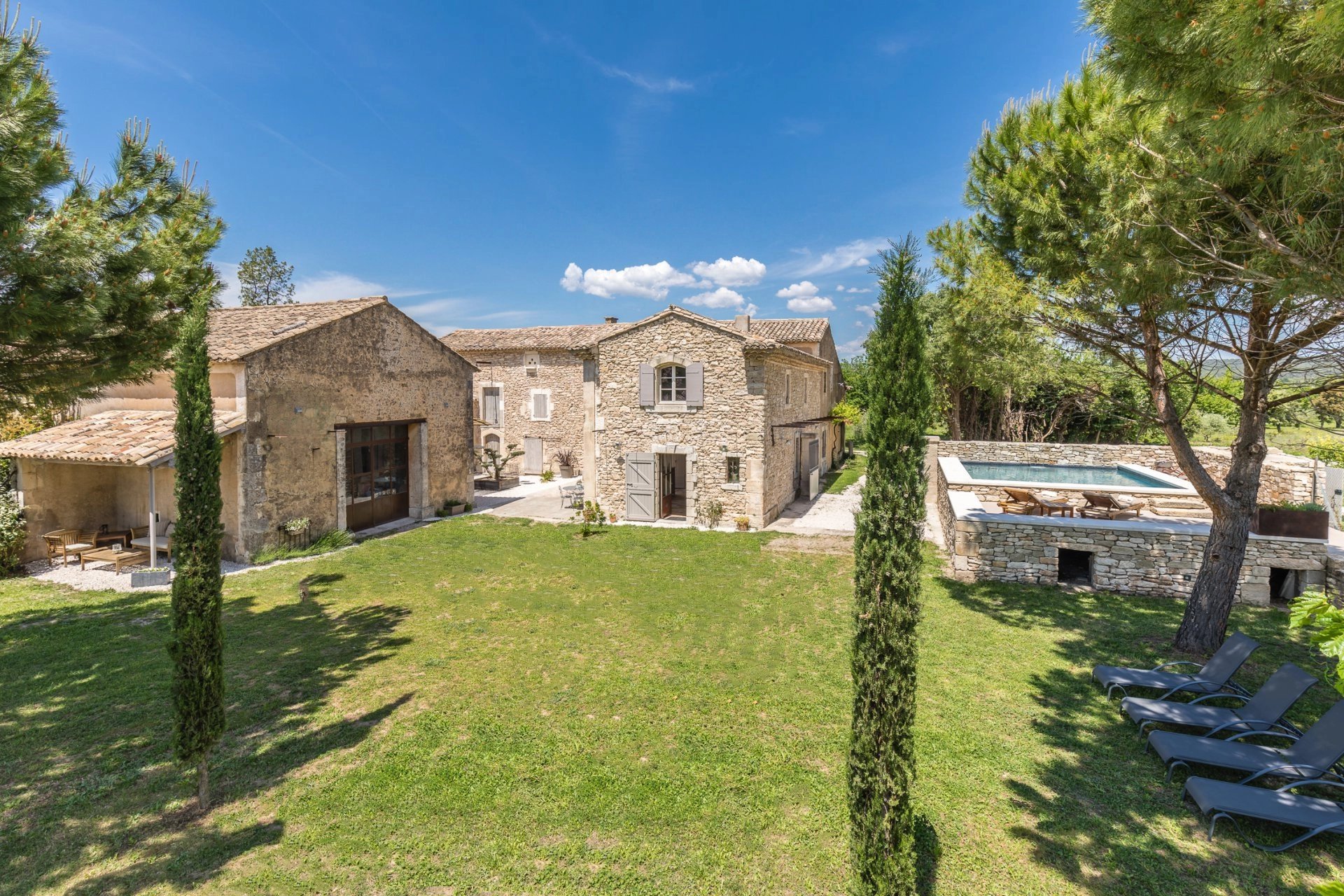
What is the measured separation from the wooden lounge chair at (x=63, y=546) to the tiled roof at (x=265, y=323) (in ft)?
15.8

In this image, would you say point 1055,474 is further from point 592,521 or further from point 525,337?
point 525,337

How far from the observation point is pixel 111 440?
11.4 metres

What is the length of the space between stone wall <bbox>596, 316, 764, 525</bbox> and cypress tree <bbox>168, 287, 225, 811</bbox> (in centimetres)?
1187

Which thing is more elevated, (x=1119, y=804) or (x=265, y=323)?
(x=265, y=323)

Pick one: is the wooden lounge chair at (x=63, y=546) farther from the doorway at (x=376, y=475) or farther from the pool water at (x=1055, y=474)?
the pool water at (x=1055, y=474)

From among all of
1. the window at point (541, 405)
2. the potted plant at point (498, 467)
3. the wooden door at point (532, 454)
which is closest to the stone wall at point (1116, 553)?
the potted plant at point (498, 467)

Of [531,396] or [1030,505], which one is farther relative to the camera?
[531,396]

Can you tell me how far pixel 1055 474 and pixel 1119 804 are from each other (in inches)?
724

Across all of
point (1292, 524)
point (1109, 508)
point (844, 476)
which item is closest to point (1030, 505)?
point (1109, 508)

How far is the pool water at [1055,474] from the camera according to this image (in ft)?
60.4

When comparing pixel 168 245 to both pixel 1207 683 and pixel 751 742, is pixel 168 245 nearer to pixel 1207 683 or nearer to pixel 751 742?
pixel 751 742

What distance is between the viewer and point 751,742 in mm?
5496

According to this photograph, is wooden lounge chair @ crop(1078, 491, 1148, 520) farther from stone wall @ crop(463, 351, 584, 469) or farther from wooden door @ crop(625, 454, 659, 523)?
stone wall @ crop(463, 351, 584, 469)

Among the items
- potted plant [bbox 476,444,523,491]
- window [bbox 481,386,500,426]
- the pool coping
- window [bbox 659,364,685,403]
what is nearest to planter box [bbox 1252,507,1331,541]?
the pool coping
